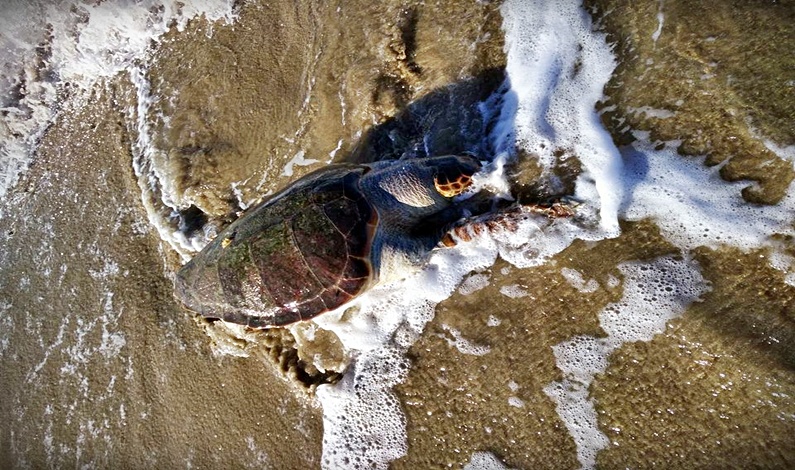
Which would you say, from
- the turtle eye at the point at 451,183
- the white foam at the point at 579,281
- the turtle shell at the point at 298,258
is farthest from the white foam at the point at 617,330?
the turtle shell at the point at 298,258

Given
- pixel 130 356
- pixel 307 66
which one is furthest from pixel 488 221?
pixel 130 356

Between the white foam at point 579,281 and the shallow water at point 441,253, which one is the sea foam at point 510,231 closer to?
the shallow water at point 441,253

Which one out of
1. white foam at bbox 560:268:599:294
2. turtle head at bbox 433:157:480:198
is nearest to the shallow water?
white foam at bbox 560:268:599:294

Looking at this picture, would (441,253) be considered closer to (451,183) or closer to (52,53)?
(451,183)

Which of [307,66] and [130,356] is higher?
[307,66]

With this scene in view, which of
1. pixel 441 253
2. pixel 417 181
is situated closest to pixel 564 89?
pixel 417 181

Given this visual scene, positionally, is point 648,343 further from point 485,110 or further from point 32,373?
point 32,373
